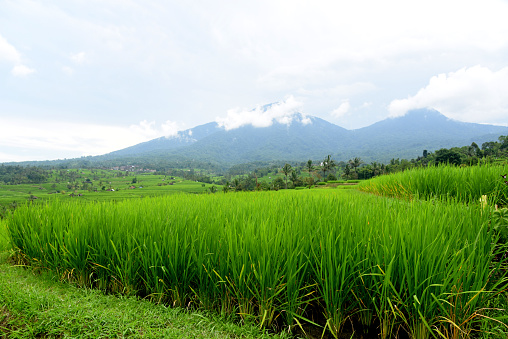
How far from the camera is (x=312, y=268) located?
77.5 inches

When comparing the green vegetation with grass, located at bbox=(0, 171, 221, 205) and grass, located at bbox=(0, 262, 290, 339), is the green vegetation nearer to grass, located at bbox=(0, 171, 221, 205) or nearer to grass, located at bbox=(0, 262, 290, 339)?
grass, located at bbox=(0, 171, 221, 205)

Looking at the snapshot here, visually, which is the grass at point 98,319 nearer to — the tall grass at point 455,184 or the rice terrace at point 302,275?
the rice terrace at point 302,275

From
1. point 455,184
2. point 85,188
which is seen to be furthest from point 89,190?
point 455,184

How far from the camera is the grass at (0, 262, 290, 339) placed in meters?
1.79

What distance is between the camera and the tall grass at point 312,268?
1722 mm

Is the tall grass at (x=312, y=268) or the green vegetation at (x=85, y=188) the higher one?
the tall grass at (x=312, y=268)

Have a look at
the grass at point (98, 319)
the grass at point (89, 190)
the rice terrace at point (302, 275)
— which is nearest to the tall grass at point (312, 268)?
the rice terrace at point (302, 275)

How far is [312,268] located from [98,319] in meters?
1.84

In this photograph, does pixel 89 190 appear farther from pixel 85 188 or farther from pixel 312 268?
pixel 312 268

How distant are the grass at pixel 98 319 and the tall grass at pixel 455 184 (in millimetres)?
Answer: 3861

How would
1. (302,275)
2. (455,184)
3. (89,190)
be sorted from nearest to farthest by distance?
(302,275) < (455,184) < (89,190)

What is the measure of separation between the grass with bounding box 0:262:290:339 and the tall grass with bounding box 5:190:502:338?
0.18m

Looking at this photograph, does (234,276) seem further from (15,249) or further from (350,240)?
(15,249)

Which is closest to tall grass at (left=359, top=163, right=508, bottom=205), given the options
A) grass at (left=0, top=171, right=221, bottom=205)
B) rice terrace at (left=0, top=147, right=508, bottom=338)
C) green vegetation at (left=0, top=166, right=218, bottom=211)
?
rice terrace at (left=0, top=147, right=508, bottom=338)
